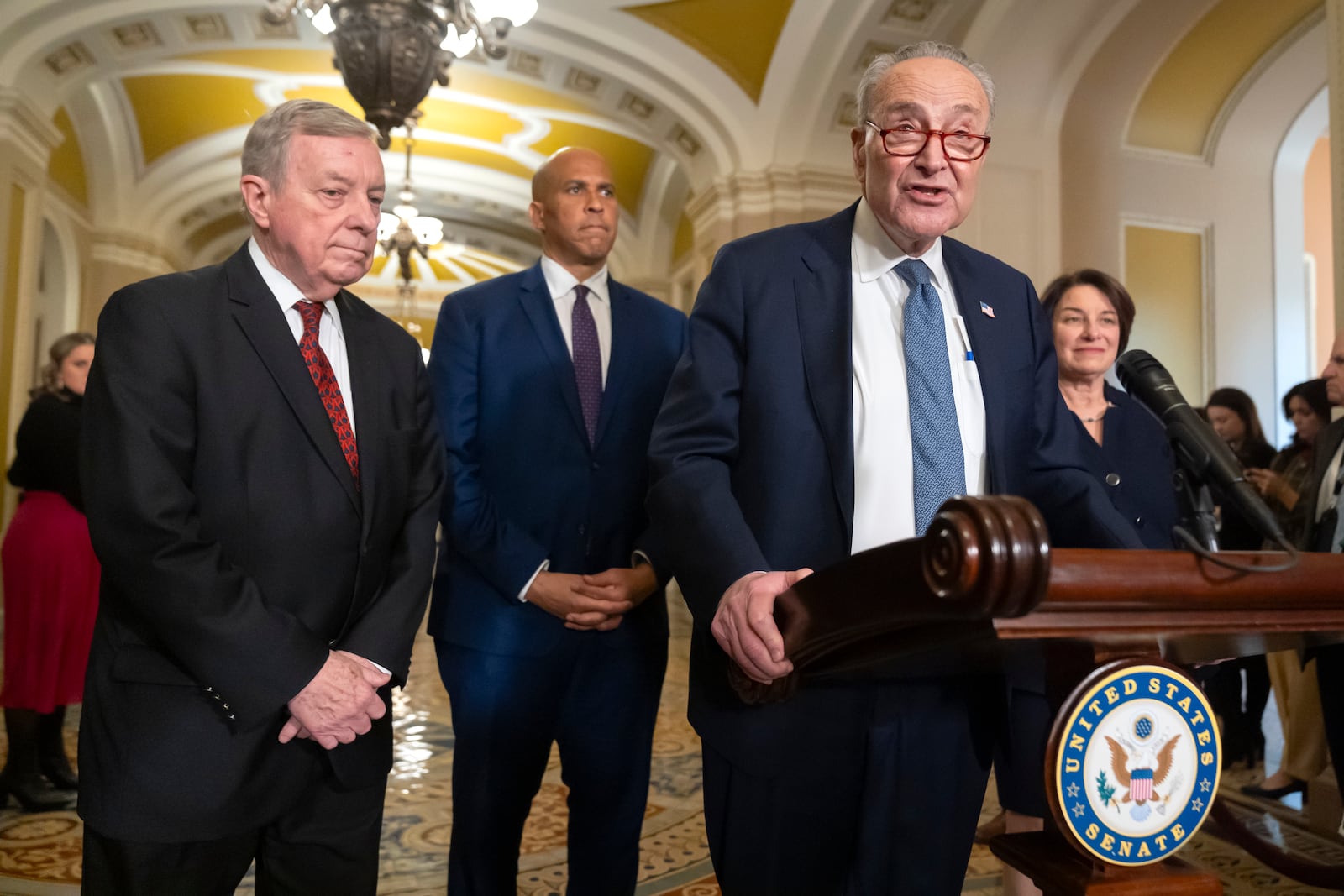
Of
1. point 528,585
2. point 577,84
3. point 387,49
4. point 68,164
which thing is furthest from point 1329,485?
point 68,164

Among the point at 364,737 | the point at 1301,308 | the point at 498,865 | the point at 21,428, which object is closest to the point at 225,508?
the point at 364,737

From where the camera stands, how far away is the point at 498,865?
211 centimetres

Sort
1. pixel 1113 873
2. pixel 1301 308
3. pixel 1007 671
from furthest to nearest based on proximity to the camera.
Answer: pixel 1301 308, pixel 1007 671, pixel 1113 873

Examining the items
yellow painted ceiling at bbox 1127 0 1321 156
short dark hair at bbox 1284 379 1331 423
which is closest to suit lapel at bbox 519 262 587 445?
short dark hair at bbox 1284 379 1331 423

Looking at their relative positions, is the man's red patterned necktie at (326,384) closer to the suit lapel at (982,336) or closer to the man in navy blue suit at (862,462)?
the man in navy blue suit at (862,462)

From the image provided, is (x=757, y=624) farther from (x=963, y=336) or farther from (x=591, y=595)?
(x=591, y=595)

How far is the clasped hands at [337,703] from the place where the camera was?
1.48 metres

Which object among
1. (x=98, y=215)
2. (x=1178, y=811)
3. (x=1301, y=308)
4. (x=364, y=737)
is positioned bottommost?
(x=364, y=737)

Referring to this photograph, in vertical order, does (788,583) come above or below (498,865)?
above

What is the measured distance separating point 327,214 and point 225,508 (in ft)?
1.53

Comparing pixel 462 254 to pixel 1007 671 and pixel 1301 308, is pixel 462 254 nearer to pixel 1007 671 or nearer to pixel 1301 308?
pixel 1301 308

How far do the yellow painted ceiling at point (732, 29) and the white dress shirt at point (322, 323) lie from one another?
6709mm

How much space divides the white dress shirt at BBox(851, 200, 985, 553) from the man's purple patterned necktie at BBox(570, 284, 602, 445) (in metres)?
0.90

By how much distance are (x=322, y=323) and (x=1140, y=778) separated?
135 cm
